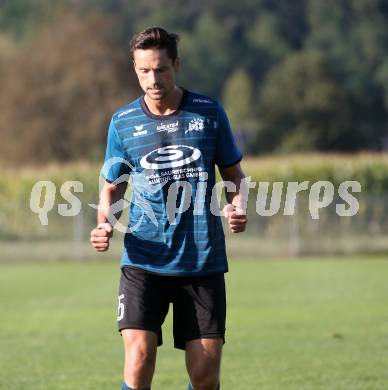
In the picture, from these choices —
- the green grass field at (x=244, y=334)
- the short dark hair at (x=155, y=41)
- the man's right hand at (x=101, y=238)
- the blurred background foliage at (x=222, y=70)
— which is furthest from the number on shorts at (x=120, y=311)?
the blurred background foliage at (x=222, y=70)

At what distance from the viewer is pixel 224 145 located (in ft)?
22.6

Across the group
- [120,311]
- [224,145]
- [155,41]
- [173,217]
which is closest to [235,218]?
[173,217]

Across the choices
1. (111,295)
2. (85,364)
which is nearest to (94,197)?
(111,295)

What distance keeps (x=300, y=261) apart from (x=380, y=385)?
21.7 metres

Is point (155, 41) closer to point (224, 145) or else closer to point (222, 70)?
point (224, 145)

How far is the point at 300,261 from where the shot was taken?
31.3 m

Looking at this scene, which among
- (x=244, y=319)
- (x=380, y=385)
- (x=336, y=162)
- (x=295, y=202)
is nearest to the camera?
(x=380, y=385)

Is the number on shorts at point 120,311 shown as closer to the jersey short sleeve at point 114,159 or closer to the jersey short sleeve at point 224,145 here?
the jersey short sleeve at point 114,159

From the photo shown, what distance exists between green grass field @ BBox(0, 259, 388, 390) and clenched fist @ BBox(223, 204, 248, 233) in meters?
3.35

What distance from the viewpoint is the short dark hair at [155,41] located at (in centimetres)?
665

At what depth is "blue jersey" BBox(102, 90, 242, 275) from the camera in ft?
22.1

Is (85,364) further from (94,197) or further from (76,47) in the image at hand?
(76,47)

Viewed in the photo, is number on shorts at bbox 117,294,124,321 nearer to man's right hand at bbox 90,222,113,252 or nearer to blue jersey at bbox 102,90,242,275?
blue jersey at bbox 102,90,242,275

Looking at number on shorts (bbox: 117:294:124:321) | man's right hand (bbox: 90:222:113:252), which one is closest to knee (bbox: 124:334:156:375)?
number on shorts (bbox: 117:294:124:321)
